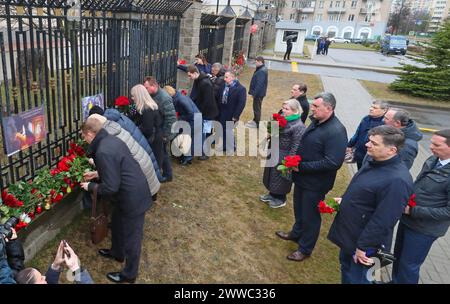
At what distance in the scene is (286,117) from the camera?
4742 millimetres

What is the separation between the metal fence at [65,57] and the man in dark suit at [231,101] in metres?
1.64

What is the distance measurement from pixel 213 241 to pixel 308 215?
53.6 inches

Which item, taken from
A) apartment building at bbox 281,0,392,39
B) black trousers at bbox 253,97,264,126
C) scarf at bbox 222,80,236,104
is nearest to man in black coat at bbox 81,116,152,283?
scarf at bbox 222,80,236,104

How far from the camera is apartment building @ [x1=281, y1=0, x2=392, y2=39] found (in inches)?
2886

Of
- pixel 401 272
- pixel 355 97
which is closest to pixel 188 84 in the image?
pixel 401 272

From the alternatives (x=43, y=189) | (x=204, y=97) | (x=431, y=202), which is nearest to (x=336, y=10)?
(x=204, y=97)

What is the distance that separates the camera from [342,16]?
263ft

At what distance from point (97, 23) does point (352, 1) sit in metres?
87.0

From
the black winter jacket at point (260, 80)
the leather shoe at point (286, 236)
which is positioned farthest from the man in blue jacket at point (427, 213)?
the black winter jacket at point (260, 80)

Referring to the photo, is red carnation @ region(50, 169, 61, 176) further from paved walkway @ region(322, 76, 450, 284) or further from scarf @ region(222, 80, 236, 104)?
paved walkway @ region(322, 76, 450, 284)

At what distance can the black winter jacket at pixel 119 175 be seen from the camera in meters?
3.02

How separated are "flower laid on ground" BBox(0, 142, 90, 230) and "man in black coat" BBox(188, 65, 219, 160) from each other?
2804 millimetres

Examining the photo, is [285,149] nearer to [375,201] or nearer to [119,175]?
[375,201]

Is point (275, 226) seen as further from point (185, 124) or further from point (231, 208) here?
point (185, 124)
